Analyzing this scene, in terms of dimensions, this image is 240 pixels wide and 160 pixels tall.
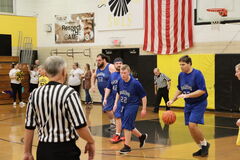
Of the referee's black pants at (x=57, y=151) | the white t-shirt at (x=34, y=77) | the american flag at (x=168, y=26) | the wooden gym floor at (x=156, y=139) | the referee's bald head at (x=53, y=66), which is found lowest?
the wooden gym floor at (x=156, y=139)

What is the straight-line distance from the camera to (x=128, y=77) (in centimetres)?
939

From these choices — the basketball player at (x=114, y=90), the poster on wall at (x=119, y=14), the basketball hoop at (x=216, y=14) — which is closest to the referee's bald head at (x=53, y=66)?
the basketball player at (x=114, y=90)

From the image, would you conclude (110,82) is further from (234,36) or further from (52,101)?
(234,36)

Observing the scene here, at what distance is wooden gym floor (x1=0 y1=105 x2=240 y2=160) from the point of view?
9.15 m

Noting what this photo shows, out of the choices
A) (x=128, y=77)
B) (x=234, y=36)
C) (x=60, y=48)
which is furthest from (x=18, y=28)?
(x=128, y=77)

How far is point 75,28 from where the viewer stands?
78.9 feet

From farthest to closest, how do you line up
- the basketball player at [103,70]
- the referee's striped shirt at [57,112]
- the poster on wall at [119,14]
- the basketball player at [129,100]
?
the poster on wall at [119,14] < the basketball player at [103,70] < the basketball player at [129,100] < the referee's striped shirt at [57,112]

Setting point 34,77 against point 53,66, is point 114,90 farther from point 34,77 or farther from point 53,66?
point 34,77

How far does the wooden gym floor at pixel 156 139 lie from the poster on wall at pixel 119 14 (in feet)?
19.5

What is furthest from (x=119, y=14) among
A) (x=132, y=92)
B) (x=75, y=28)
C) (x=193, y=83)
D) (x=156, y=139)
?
(x=193, y=83)

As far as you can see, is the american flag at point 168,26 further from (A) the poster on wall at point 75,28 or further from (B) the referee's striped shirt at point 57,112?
(B) the referee's striped shirt at point 57,112

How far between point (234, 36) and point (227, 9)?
2.06 metres

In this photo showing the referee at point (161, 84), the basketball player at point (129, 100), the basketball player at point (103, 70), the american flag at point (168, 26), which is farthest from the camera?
the american flag at point (168, 26)

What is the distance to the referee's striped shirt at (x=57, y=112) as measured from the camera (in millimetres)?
4164
